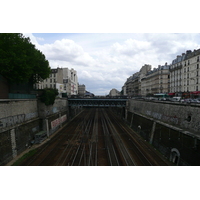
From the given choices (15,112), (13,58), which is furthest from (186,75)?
(15,112)

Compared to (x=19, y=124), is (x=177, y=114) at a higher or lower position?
higher

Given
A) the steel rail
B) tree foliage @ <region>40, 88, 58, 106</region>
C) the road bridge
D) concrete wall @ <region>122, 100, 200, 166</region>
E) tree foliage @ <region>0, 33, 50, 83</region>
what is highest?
tree foliage @ <region>0, 33, 50, 83</region>

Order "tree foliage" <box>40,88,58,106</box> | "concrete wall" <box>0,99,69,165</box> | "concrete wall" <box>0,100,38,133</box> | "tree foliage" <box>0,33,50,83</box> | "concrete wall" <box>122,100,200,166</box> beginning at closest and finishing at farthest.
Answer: "concrete wall" <box>122,100,200,166</box>
"concrete wall" <box>0,99,69,165</box>
"concrete wall" <box>0,100,38,133</box>
"tree foliage" <box>0,33,50,83</box>
"tree foliage" <box>40,88,58,106</box>

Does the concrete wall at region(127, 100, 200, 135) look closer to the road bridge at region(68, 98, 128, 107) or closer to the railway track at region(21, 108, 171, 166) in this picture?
the railway track at region(21, 108, 171, 166)

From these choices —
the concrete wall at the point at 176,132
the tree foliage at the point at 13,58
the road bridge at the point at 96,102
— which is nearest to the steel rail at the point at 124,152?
the concrete wall at the point at 176,132

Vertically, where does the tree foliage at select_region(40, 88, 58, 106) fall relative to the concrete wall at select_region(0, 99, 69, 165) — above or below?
above

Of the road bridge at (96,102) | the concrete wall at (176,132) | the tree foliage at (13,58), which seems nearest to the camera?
the concrete wall at (176,132)

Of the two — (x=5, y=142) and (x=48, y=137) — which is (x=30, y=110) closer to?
(x=48, y=137)

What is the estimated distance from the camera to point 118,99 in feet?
204

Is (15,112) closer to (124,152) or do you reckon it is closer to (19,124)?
(19,124)

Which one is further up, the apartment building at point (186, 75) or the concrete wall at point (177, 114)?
the apartment building at point (186, 75)

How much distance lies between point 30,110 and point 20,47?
14569 millimetres

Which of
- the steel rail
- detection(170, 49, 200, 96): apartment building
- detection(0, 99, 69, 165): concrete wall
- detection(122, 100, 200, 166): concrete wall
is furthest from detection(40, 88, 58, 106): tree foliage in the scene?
detection(170, 49, 200, 96): apartment building

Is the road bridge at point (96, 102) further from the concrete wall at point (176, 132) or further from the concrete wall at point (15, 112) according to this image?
the concrete wall at point (15, 112)
